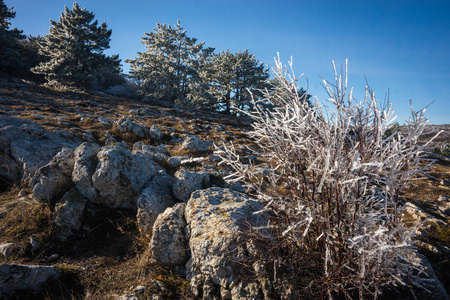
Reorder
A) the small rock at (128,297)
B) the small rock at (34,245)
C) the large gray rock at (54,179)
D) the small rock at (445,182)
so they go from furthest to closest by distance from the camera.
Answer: the small rock at (445,182)
the large gray rock at (54,179)
the small rock at (34,245)
the small rock at (128,297)

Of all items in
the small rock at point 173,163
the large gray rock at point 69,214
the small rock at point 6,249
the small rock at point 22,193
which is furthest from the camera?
the small rock at point 173,163

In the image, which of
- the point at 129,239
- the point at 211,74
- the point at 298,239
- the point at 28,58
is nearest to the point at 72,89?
the point at 28,58

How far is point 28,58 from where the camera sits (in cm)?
3309

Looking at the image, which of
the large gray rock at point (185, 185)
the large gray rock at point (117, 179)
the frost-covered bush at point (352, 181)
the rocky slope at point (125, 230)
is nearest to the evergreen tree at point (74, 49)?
the rocky slope at point (125, 230)

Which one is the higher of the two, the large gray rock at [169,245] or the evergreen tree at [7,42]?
the evergreen tree at [7,42]

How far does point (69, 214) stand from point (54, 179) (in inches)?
49.6

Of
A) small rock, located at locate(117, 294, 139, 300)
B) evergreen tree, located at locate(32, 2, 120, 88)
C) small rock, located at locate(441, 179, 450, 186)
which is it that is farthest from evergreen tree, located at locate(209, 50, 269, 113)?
small rock, located at locate(117, 294, 139, 300)

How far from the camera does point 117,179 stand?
5.38m

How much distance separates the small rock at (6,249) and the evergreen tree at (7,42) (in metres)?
36.0

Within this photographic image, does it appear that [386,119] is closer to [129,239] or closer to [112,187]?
[129,239]

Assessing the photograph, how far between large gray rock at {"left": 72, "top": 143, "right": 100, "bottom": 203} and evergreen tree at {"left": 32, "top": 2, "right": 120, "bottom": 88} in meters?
26.2

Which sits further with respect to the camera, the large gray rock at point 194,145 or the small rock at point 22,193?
the large gray rock at point 194,145

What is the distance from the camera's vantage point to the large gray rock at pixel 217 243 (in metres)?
3.21

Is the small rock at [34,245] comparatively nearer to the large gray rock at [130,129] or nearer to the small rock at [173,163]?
the small rock at [173,163]
